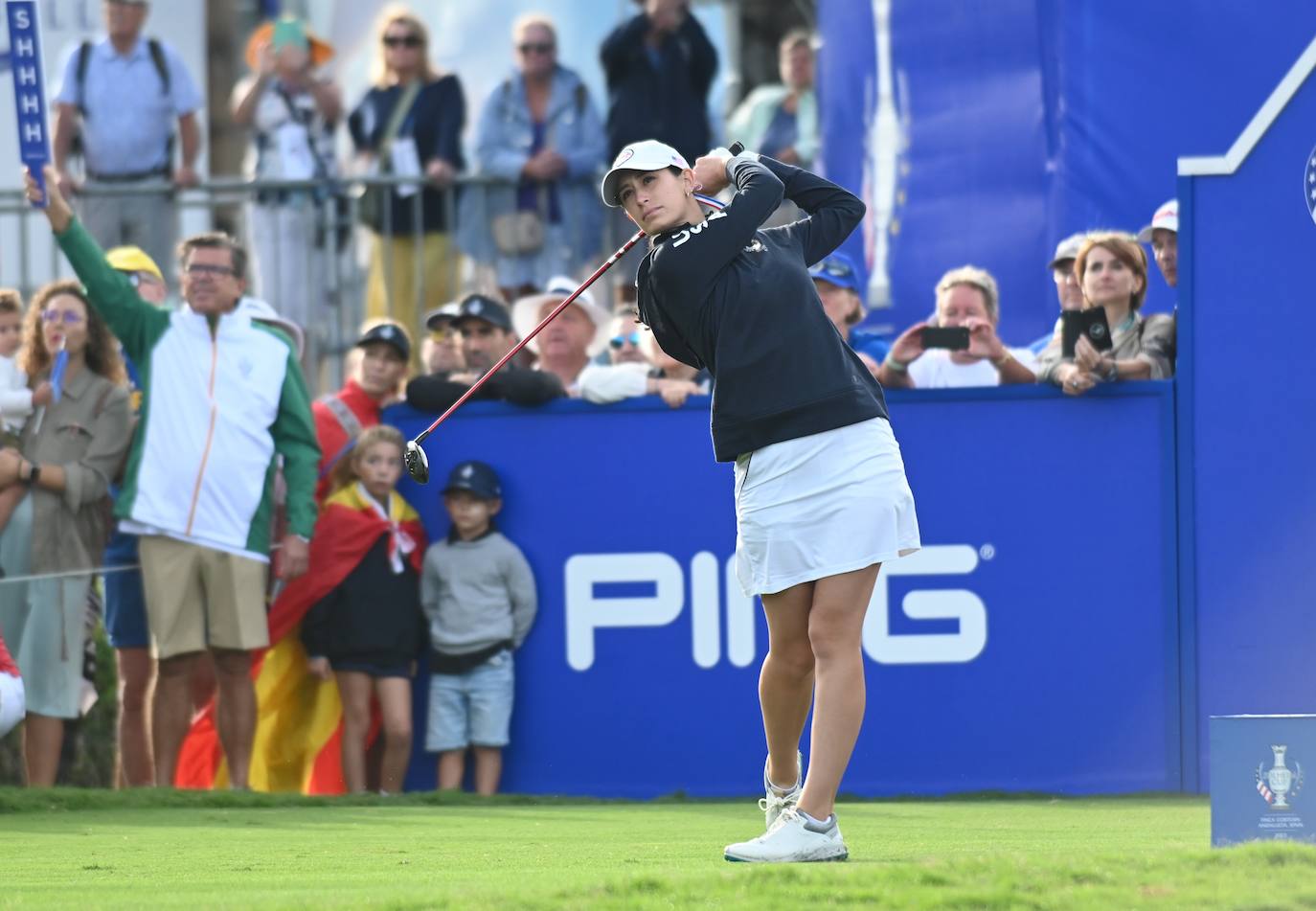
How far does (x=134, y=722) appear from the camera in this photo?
9.58 meters

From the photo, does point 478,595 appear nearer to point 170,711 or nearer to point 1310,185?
point 170,711

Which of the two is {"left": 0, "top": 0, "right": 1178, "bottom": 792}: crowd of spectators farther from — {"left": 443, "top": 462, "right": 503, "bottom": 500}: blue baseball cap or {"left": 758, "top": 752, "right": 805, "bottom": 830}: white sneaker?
{"left": 758, "top": 752, "right": 805, "bottom": 830}: white sneaker

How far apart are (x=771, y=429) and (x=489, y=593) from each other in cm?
363

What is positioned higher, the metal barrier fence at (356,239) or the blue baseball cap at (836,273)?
the metal barrier fence at (356,239)

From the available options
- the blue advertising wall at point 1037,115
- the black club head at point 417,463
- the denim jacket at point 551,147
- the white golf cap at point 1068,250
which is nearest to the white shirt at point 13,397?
the denim jacket at point 551,147

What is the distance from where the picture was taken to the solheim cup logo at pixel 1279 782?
5293 mm

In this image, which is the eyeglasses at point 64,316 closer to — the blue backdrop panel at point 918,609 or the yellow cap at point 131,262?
the yellow cap at point 131,262

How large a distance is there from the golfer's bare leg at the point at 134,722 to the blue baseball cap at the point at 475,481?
149 cm

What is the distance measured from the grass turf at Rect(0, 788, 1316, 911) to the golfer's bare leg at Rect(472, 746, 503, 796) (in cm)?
50

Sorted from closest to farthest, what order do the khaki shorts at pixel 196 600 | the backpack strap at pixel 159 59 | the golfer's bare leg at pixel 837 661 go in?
the golfer's bare leg at pixel 837 661 < the khaki shorts at pixel 196 600 < the backpack strap at pixel 159 59

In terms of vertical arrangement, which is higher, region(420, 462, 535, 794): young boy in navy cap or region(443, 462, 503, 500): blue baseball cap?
region(443, 462, 503, 500): blue baseball cap

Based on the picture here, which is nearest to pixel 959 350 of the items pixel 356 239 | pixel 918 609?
pixel 918 609

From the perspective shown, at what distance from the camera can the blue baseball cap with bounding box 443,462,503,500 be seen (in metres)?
9.37

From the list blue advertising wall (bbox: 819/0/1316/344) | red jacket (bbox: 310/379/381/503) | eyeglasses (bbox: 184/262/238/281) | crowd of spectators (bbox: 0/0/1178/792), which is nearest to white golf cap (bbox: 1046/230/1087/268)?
crowd of spectators (bbox: 0/0/1178/792)
